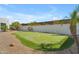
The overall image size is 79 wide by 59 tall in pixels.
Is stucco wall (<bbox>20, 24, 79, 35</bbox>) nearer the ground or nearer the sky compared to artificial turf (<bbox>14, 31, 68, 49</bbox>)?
nearer the sky

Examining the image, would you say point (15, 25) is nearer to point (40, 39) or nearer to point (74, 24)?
point (40, 39)

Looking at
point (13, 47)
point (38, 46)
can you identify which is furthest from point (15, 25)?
point (38, 46)

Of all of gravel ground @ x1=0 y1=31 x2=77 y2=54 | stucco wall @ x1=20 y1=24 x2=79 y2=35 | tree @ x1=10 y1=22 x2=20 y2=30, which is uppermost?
tree @ x1=10 y1=22 x2=20 y2=30

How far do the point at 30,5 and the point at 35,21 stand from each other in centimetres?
21

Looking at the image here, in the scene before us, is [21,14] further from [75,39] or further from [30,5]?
[75,39]

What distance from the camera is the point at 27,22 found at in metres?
6.55

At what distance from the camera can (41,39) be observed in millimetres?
6535

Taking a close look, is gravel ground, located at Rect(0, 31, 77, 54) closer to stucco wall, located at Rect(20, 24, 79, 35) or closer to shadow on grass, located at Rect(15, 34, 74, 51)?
shadow on grass, located at Rect(15, 34, 74, 51)

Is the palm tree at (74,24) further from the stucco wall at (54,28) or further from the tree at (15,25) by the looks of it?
the tree at (15,25)

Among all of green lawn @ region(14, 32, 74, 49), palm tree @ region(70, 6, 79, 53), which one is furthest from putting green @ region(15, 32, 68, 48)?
palm tree @ region(70, 6, 79, 53)

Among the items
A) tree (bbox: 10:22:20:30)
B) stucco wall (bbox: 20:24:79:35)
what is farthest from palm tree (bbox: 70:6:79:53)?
tree (bbox: 10:22:20:30)

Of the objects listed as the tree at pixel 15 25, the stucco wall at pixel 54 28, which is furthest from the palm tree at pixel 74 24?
the tree at pixel 15 25

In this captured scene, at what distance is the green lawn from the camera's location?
653 centimetres
